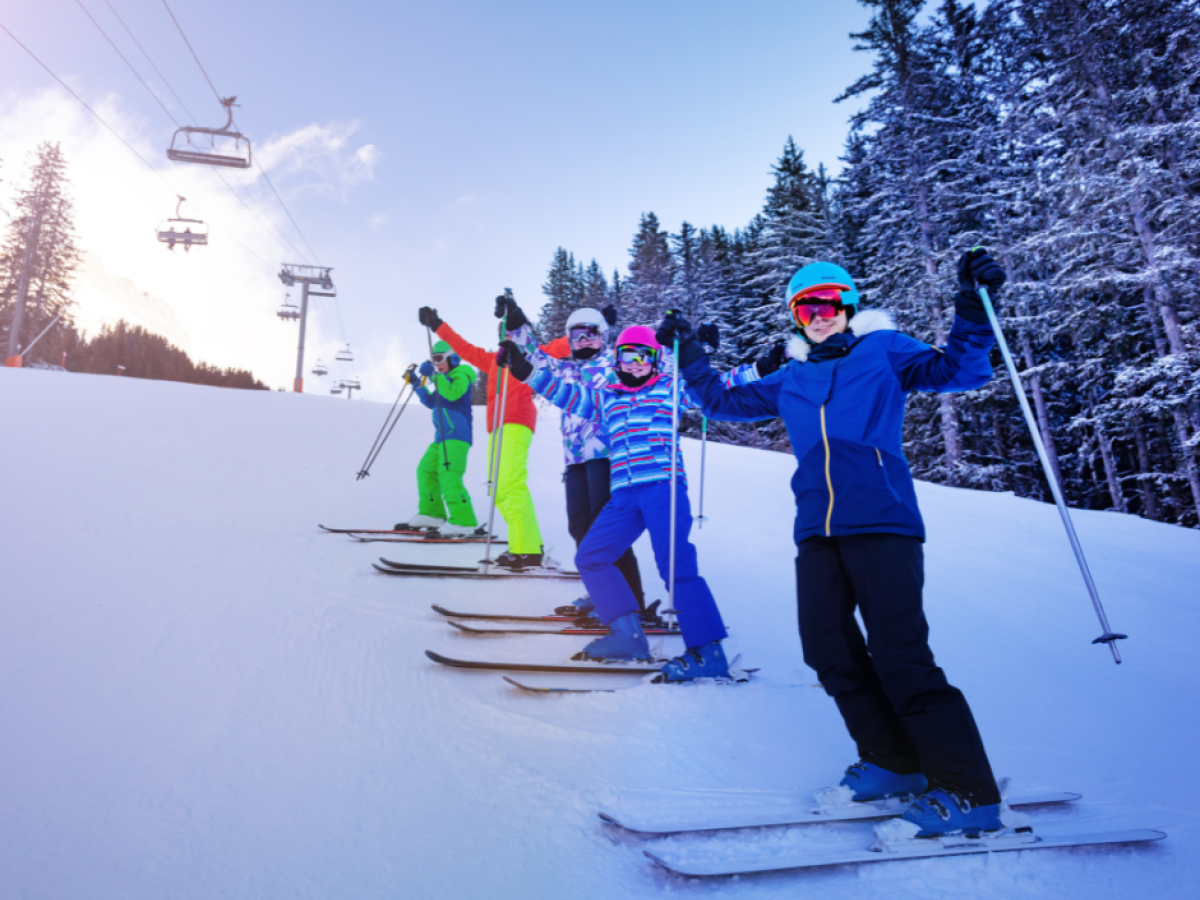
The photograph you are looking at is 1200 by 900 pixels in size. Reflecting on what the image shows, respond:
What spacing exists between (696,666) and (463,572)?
2.16m

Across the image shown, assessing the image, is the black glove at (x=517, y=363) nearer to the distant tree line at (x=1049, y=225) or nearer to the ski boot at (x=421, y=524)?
the ski boot at (x=421, y=524)

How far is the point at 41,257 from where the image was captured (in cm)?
3544

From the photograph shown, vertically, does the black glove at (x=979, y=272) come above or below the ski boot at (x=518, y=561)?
above

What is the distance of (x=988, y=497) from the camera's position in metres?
8.52

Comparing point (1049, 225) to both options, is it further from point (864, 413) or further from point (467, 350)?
point (864, 413)

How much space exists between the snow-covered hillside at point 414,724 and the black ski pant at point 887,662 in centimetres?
25

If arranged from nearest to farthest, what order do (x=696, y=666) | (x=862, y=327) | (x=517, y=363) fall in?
(x=862, y=327)
(x=696, y=666)
(x=517, y=363)

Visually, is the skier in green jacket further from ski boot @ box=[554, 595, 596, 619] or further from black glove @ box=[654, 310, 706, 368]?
black glove @ box=[654, 310, 706, 368]

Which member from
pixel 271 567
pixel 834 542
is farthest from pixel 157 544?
pixel 834 542

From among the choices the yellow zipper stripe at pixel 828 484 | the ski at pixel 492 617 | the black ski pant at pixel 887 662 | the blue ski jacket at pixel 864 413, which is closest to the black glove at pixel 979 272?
the blue ski jacket at pixel 864 413

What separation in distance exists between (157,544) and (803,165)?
3148 cm

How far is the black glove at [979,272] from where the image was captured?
2.18m

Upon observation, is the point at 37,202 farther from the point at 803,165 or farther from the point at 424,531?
the point at 424,531

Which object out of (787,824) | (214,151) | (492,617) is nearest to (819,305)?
(787,824)
